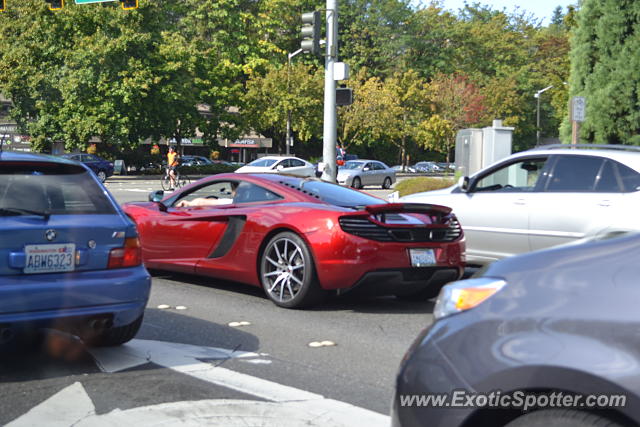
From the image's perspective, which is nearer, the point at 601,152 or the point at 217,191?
the point at 601,152

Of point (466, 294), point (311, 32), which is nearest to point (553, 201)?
point (466, 294)

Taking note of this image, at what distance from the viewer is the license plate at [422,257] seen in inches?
288

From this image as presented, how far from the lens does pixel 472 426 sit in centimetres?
261

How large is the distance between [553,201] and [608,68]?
1284 cm

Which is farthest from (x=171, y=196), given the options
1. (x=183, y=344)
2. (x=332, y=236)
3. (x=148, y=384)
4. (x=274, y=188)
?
(x=148, y=384)

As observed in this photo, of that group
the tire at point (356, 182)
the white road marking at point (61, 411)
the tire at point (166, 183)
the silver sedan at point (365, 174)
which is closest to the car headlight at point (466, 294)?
the white road marking at point (61, 411)

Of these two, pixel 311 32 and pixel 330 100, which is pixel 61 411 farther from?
pixel 330 100

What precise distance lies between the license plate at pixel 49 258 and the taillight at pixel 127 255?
279 mm

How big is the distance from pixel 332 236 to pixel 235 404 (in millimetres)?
2819

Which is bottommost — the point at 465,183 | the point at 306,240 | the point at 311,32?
the point at 306,240

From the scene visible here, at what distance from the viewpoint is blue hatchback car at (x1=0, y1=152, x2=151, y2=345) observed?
492 cm

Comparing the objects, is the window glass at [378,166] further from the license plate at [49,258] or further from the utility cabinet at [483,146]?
the license plate at [49,258]

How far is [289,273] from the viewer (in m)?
7.47

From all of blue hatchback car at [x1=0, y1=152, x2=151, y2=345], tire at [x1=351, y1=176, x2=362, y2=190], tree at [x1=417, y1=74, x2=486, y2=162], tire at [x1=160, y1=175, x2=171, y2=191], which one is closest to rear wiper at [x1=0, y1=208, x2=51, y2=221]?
blue hatchback car at [x1=0, y1=152, x2=151, y2=345]
